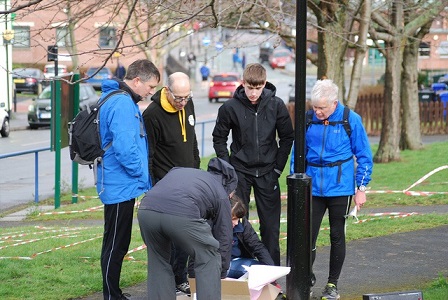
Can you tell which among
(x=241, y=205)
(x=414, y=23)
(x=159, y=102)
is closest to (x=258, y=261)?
(x=241, y=205)

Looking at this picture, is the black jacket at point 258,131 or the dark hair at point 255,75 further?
the black jacket at point 258,131

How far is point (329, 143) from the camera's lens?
7055 millimetres

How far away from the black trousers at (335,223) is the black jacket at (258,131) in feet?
1.86

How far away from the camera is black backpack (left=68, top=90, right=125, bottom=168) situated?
6.71 metres

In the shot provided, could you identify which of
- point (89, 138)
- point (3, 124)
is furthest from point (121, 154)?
point (3, 124)

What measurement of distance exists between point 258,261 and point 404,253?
2383 millimetres

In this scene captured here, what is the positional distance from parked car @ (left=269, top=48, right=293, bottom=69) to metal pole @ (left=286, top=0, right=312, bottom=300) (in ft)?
194

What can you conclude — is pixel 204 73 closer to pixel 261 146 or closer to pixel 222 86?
pixel 222 86

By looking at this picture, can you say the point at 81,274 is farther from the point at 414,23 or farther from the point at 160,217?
the point at 414,23

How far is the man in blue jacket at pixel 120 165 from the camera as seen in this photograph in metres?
6.59

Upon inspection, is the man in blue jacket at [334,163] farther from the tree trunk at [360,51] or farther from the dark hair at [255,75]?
the tree trunk at [360,51]

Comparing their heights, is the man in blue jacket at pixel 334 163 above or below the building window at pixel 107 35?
below

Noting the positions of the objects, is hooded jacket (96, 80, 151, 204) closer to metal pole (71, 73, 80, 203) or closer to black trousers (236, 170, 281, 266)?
black trousers (236, 170, 281, 266)

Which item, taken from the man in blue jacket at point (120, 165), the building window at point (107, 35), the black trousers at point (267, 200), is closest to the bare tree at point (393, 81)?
the building window at point (107, 35)
